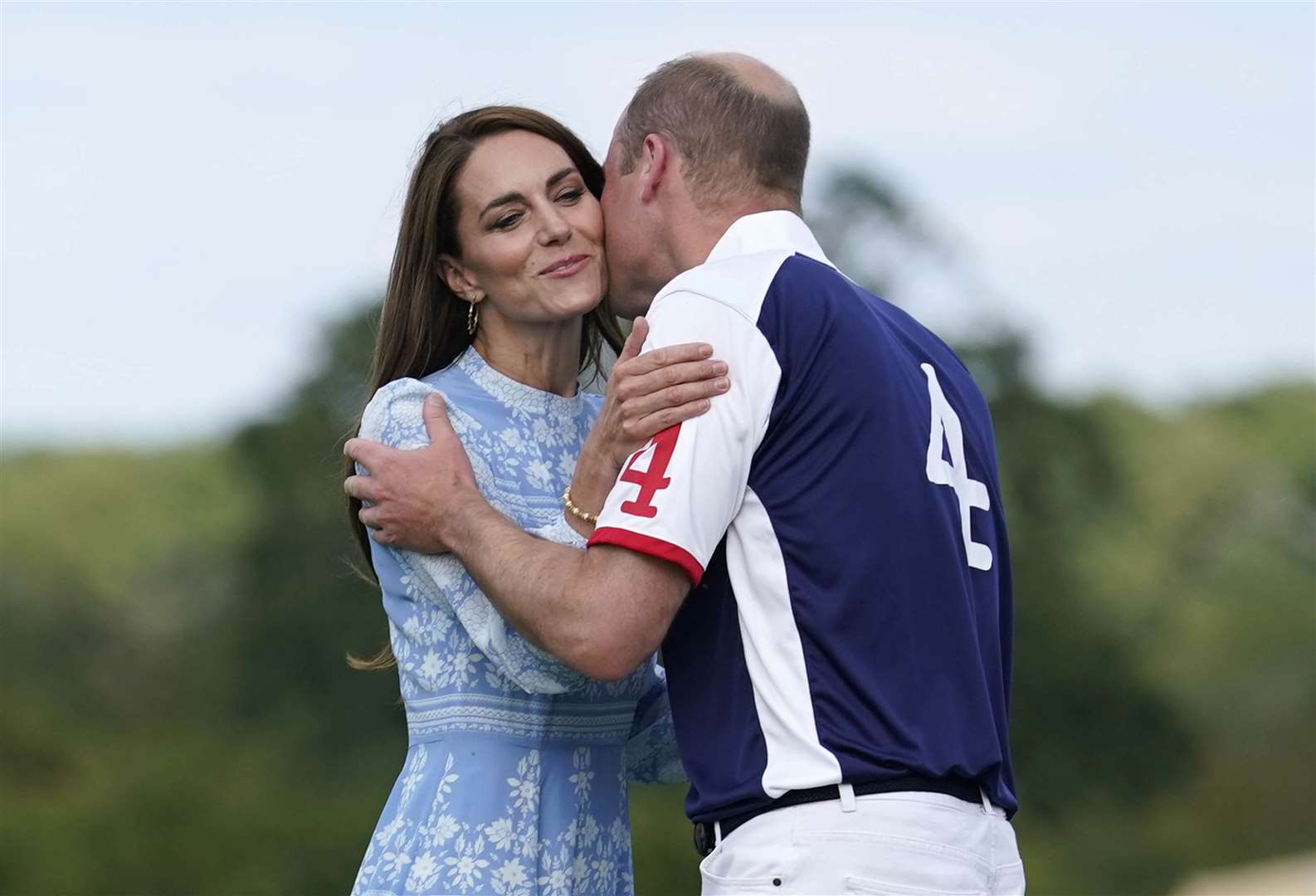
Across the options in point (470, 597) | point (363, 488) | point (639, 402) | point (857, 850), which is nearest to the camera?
point (857, 850)

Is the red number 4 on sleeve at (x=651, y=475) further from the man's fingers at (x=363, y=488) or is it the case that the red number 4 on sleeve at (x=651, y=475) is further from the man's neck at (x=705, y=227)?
the man's fingers at (x=363, y=488)

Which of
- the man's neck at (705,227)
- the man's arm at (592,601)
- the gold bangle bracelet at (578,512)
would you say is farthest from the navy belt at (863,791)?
the man's neck at (705,227)

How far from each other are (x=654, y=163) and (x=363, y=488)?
0.74 m

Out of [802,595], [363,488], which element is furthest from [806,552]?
[363,488]

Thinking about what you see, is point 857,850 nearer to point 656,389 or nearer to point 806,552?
point 806,552

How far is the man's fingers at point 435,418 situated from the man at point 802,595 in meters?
0.27

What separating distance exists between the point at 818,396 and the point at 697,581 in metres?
0.33

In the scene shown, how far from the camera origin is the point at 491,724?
125 inches

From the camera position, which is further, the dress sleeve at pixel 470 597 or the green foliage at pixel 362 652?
the green foliage at pixel 362 652

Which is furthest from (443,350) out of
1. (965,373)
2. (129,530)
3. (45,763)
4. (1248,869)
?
(129,530)

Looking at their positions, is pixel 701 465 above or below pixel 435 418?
above

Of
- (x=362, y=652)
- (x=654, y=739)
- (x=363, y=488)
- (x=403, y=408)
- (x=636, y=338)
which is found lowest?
(x=362, y=652)

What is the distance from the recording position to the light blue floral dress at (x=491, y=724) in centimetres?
311

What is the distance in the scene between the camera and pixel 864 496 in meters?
2.76
